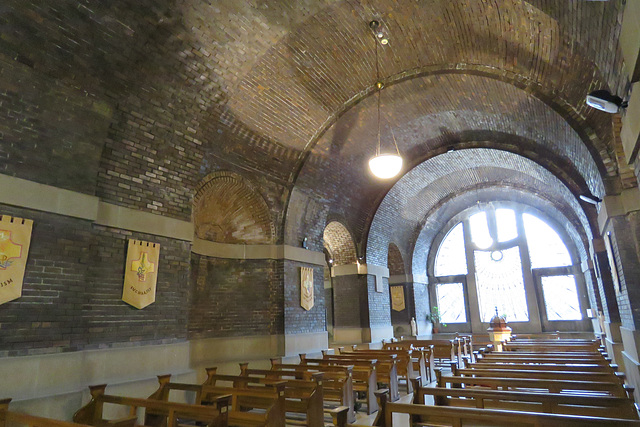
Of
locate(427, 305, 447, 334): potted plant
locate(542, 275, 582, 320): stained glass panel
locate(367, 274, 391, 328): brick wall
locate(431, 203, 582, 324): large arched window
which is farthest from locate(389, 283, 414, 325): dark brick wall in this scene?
locate(542, 275, 582, 320): stained glass panel

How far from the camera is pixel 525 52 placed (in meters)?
8.06

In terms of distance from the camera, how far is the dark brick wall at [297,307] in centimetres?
1095

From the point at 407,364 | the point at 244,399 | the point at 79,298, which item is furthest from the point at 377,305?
the point at 79,298

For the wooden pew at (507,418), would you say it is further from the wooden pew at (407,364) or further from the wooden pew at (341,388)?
the wooden pew at (407,364)

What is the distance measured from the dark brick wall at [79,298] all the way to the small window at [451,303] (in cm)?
1548

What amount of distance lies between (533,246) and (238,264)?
48.4 feet

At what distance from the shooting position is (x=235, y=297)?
10734mm

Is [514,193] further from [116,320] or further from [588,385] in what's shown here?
[116,320]

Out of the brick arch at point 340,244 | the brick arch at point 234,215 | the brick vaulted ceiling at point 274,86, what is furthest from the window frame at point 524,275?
the brick arch at point 234,215

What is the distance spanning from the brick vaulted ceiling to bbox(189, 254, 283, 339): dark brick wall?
140 cm

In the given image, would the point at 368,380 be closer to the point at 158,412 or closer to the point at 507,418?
the point at 158,412

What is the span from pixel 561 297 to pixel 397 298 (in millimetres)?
7268

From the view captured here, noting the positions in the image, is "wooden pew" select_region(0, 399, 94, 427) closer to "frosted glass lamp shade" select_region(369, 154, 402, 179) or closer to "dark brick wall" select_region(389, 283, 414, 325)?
"frosted glass lamp shade" select_region(369, 154, 402, 179)

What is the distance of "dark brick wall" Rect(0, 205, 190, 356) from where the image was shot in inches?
231
